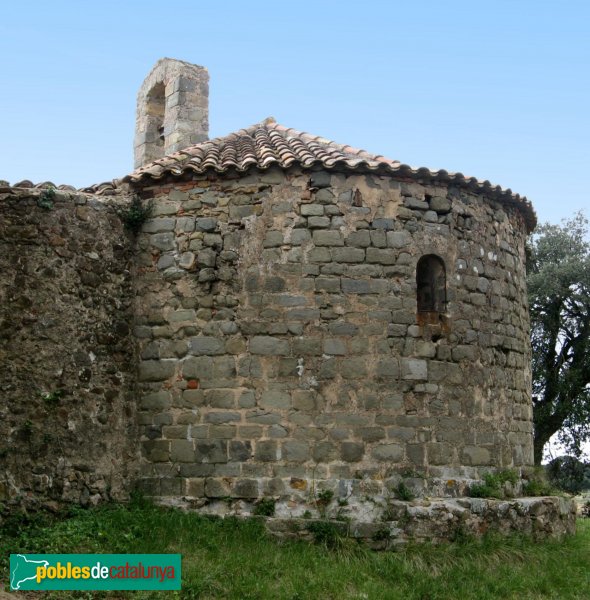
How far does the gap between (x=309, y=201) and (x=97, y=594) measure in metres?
4.87

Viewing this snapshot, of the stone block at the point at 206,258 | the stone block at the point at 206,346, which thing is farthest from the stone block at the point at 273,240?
the stone block at the point at 206,346

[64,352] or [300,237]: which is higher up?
[300,237]

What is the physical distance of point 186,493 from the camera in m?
9.40

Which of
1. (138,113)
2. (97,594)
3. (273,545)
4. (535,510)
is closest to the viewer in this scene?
(97,594)

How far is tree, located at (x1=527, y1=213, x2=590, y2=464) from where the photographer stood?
1966cm

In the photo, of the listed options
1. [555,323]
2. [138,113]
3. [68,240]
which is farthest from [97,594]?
[555,323]

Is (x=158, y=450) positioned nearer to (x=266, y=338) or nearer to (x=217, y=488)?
(x=217, y=488)

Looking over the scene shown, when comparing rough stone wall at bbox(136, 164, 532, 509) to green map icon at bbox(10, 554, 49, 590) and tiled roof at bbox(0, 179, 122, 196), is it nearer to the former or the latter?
tiled roof at bbox(0, 179, 122, 196)

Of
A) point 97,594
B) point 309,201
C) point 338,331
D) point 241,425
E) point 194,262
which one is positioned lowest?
point 97,594

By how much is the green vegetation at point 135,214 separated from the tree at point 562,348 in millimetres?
12382

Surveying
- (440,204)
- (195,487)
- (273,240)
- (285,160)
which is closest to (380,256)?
(440,204)

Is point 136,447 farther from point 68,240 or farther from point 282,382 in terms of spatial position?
point 68,240

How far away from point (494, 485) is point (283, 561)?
3.02 m

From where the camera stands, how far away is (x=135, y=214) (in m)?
10.1
